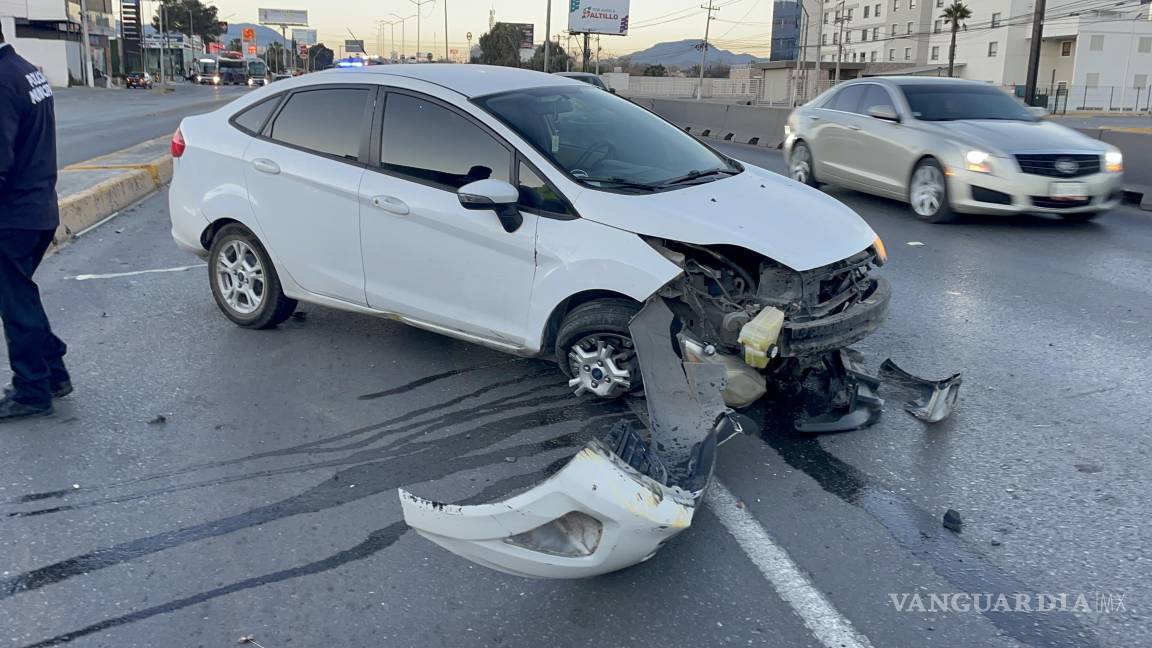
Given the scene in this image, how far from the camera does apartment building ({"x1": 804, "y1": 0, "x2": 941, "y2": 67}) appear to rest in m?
89.8

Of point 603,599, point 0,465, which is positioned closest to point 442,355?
point 0,465

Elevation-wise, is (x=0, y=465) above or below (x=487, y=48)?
below

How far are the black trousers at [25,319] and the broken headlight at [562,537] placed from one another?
3.13 meters

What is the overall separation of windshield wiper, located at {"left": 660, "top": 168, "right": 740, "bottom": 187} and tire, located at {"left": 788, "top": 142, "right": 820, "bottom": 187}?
759 centimetres

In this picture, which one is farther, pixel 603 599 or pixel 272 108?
pixel 272 108

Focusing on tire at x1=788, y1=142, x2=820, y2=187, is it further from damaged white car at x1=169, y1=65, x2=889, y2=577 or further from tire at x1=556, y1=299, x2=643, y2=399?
tire at x1=556, y1=299, x2=643, y2=399

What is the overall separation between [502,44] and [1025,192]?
86.1m

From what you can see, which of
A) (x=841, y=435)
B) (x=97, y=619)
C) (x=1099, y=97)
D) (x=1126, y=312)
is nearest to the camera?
(x=97, y=619)

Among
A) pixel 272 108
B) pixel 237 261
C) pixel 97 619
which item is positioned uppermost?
pixel 272 108

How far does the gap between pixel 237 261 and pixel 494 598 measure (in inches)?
147

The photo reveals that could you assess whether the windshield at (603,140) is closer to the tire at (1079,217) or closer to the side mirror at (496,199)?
the side mirror at (496,199)

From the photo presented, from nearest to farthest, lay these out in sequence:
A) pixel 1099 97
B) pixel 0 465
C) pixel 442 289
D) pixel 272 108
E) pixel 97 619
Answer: pixel 97 619
pixel 0 465
pixel 442 289
pixel 272 108
pixel 1099 97

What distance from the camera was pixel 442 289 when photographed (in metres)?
5.16

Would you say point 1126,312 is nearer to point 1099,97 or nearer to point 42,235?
point 42,235
